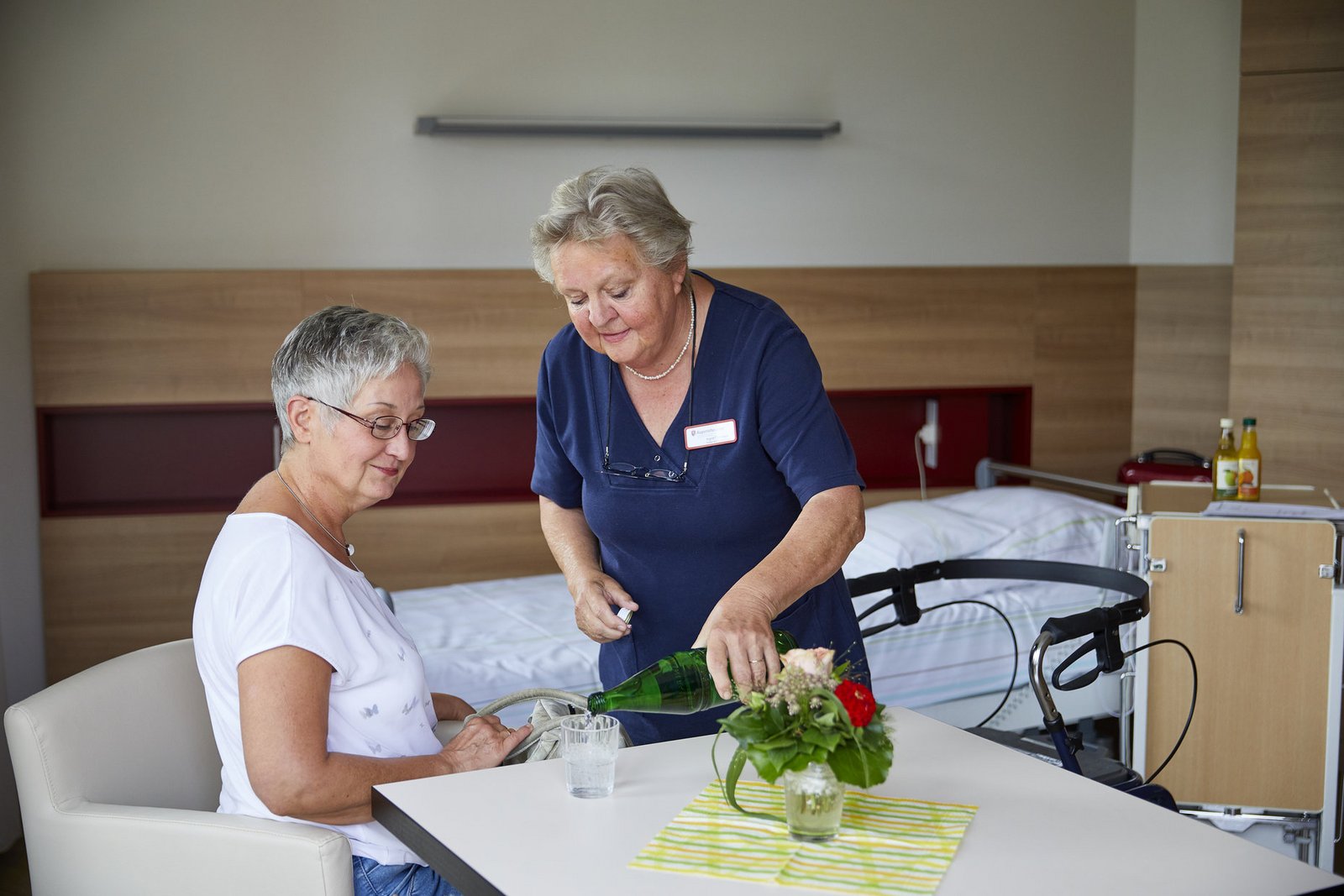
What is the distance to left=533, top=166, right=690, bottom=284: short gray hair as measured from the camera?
6.64 ft

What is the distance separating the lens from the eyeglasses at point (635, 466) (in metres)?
2.20

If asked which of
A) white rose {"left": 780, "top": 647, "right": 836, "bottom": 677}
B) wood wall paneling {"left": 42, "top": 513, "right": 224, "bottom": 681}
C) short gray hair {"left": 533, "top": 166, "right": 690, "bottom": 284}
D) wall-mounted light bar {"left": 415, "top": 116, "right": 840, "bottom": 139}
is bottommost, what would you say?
wood wall paneling {"left": 42, "top": 513, "right": 224, "bottom": 681}

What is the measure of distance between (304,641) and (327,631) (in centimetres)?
4

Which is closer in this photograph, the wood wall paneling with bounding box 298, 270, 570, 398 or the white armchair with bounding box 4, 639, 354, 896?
the white armchair with bounding box 4, 639, 354, 896

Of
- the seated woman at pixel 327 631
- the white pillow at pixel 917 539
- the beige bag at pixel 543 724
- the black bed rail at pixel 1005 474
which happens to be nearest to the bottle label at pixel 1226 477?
the white pillow at pixel 917 539

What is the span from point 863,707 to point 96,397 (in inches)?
147

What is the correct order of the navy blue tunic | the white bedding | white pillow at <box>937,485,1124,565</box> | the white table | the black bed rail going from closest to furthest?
the white table → the navy blue tunic → the white bedding → white pillow at <box>937,485,1124,565</box> → the black bed rail

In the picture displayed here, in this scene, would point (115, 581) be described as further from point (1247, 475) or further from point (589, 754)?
point (1247, 475)

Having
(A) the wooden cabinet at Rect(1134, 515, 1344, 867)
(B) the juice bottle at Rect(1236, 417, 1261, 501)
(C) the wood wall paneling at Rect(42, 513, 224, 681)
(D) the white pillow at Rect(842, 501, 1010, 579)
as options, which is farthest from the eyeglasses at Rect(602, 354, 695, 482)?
(C) the wood wall paneling at Rect(42, 513, 224, 681)

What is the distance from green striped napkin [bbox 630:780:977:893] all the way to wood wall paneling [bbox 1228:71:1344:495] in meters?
3.49

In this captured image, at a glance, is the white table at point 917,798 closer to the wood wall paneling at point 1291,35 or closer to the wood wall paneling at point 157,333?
the wood wall paneling at point 157,333

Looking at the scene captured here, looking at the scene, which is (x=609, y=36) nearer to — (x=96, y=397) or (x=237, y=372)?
(x=237, y=372)

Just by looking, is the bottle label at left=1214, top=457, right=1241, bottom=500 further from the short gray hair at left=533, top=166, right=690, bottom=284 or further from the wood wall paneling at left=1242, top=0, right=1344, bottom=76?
the short gray hair at left=533, top=166, right=690, bottom=284

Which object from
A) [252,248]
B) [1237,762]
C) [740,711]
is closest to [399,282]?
[252,248]
